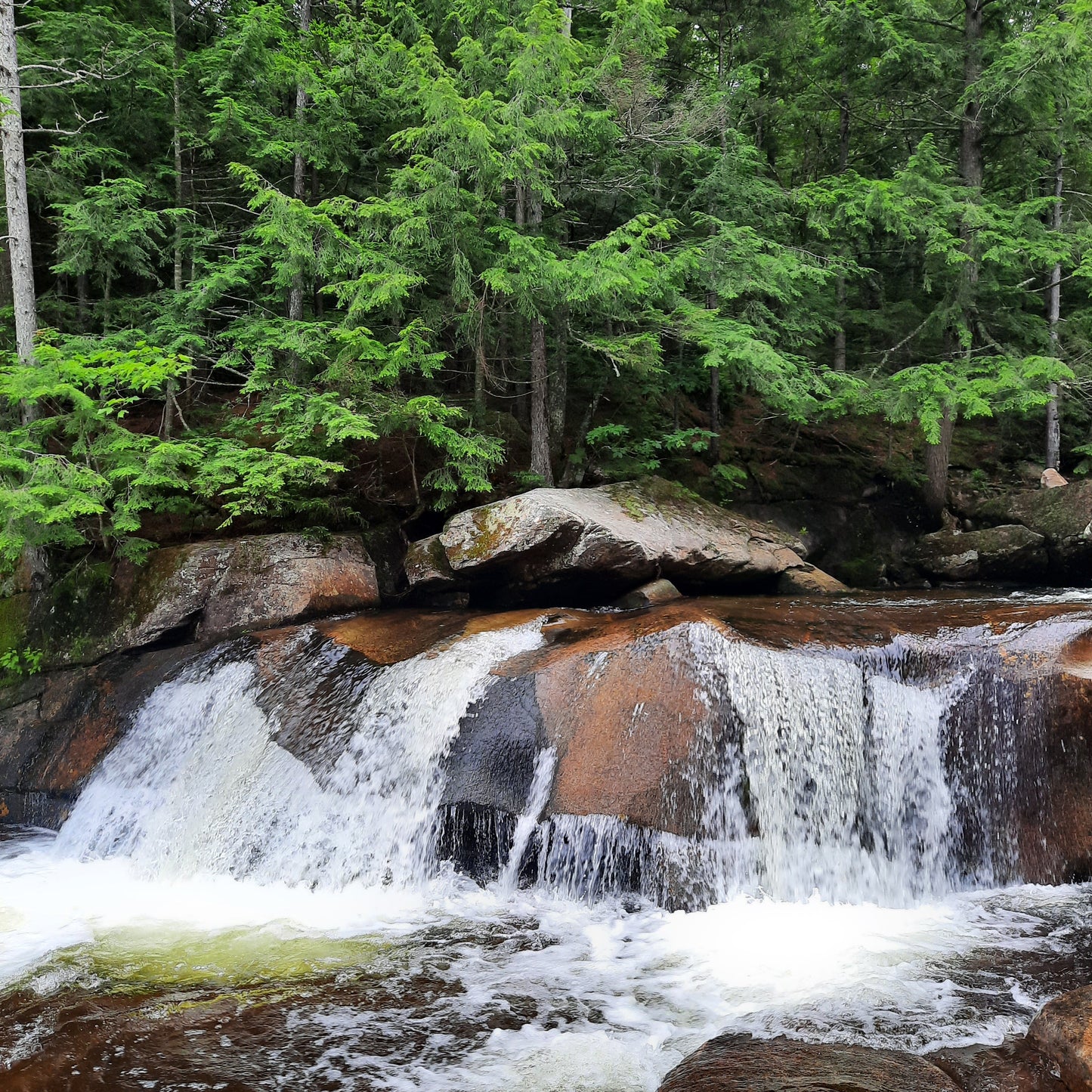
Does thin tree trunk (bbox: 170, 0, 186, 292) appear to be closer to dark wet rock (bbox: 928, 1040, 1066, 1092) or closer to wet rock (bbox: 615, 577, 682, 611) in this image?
wet rock (bbox: 615, 577, 682, 611)

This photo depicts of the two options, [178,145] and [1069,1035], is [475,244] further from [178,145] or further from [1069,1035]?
[1069,1035]

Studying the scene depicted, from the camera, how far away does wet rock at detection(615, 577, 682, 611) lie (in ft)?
34.8

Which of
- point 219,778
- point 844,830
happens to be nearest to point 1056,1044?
point 844,830

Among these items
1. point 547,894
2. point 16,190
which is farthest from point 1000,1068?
point 16,190

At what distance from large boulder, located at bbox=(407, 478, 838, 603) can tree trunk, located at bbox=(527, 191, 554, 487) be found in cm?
103

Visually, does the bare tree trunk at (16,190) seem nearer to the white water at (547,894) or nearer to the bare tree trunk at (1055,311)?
the white water at (547,894)

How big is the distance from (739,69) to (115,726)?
46.6 feet

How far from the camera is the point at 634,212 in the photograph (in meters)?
13.3

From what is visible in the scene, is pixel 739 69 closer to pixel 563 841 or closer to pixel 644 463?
pixel 644 463

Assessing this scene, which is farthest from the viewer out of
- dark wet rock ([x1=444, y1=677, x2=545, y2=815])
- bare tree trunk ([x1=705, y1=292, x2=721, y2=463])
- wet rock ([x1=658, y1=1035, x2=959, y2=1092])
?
bare tree trunk ([x1=705, y1=292, x2=721, y2=463])

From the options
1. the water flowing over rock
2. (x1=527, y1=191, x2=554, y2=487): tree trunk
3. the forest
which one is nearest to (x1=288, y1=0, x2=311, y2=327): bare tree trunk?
the forest

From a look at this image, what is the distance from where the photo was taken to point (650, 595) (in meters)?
10.7

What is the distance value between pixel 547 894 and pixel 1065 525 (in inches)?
416

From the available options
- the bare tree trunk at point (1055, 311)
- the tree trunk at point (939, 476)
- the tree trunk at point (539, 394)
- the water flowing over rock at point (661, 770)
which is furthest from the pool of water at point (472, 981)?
the bare tree trunk at point (1055, 311)
